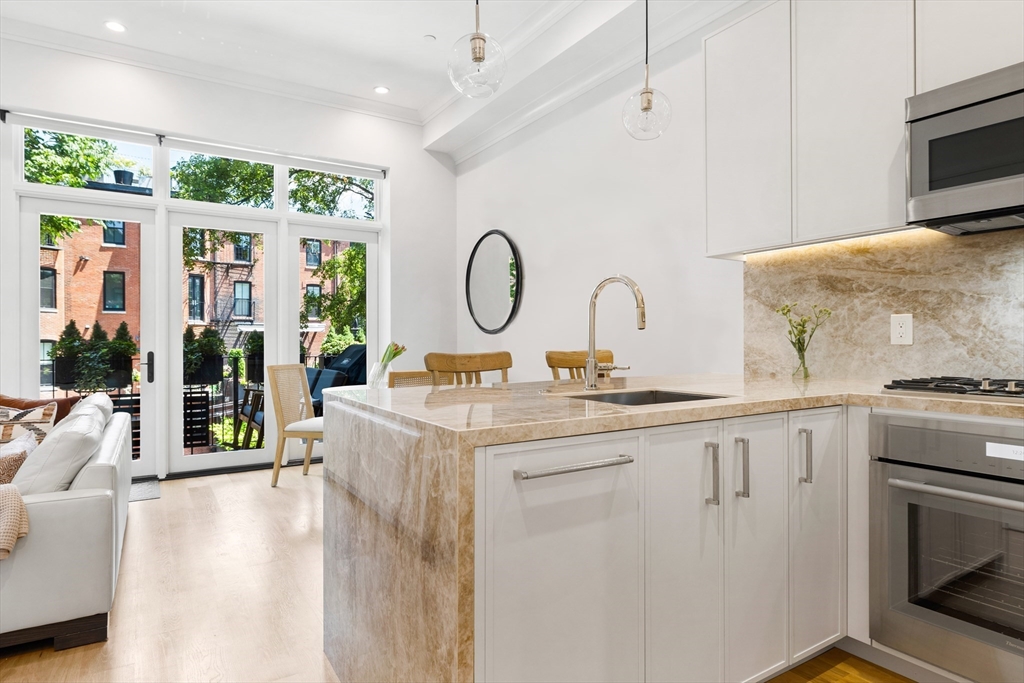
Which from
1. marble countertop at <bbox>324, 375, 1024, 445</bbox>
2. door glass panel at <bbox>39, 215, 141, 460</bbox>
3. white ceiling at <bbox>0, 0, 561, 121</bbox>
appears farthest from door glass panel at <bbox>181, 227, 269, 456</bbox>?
marble countertop at <bbox>324, 375, 1024, 445</bbox>

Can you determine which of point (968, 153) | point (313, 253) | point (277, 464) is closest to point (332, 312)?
point (313, 253)

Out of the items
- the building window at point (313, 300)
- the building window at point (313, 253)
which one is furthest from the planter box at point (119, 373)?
the building window at point (313, 253)

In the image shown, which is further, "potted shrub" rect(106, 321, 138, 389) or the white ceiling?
"potted shrub" rect(106, 321, 138, 389)

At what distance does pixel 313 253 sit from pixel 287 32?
5.91 ft

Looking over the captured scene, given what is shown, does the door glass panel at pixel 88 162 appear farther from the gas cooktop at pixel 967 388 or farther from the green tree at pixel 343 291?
the gas cooktop at pixel 967 388

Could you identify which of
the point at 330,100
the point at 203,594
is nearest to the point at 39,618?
the point at 203,594

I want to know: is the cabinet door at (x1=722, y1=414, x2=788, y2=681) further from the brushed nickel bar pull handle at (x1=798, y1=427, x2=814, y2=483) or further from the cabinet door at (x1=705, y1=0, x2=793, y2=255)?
the cabinet door at (x1=705, y1=0, x2=793, y2=255)

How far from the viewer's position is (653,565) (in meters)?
1.42

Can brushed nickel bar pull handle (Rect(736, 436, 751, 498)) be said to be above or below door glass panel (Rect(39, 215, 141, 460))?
below

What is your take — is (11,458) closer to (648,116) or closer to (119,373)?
(119,373)

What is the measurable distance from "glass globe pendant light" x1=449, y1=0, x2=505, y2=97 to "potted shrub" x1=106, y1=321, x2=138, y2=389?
12.2 feet

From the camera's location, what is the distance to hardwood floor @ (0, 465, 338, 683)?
196 centimetres

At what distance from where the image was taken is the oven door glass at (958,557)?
153 centimetres

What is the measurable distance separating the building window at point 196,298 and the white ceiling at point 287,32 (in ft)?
5.15
